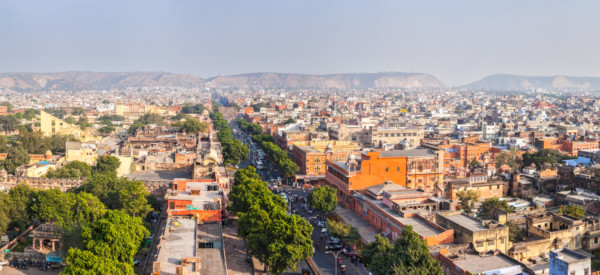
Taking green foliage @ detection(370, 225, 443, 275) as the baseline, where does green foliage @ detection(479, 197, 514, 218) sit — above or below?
below

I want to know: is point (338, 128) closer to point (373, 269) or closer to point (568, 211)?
point (568, 211)

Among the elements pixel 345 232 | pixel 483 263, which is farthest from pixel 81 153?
pixel 483 263

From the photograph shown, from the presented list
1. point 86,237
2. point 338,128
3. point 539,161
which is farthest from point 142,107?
point 86,237

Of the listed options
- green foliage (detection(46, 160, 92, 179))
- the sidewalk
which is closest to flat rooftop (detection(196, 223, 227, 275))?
the sidewalk

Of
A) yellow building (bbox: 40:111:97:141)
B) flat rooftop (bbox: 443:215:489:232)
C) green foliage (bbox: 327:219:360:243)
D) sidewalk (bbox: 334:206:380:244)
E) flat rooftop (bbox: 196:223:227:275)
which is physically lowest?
sidewalk (bbox: 334:206:380:244)

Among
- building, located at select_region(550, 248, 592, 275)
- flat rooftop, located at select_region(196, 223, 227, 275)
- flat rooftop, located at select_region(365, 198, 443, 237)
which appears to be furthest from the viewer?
flat rooftop, located at select_region(365, 198, 443, 237)

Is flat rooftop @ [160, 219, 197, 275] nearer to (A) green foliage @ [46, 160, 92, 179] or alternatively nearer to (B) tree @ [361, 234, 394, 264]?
(B) tree @ [361, 234, 394, 264]
